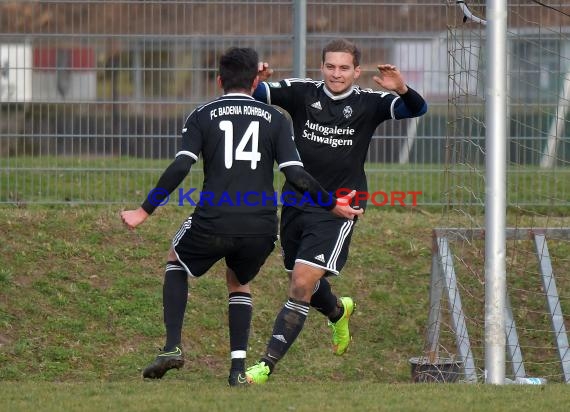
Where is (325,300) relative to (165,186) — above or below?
below

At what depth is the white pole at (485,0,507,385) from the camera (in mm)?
7723

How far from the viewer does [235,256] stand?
7.38m

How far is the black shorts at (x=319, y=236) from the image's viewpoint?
7.85 m

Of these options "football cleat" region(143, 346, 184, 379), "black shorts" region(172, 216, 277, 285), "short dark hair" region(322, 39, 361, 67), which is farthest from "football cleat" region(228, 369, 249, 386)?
"short dark hair" region(322, 39, 361, 67)

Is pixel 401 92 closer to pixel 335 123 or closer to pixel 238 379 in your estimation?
pixel 335 123

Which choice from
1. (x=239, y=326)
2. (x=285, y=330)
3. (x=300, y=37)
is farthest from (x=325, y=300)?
(x=300, y=37)

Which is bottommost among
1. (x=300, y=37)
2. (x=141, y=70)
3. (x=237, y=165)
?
(x=237, y=165)

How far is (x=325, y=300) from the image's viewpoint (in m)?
8.52

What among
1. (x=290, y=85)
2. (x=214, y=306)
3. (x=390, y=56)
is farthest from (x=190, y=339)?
(x=390, y=56)

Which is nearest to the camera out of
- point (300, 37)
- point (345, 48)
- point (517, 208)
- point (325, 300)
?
point (345, 48)

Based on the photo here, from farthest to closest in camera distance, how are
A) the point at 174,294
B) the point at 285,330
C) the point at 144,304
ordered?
1. the point at 144,304
2. the point at 285,330
3. the point at 174,294

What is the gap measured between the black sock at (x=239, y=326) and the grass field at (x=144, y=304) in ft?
3.79

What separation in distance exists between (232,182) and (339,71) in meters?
1.36

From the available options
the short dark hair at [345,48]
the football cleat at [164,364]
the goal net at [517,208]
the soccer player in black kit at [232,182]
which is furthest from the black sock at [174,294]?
the goal net at [517,208]
